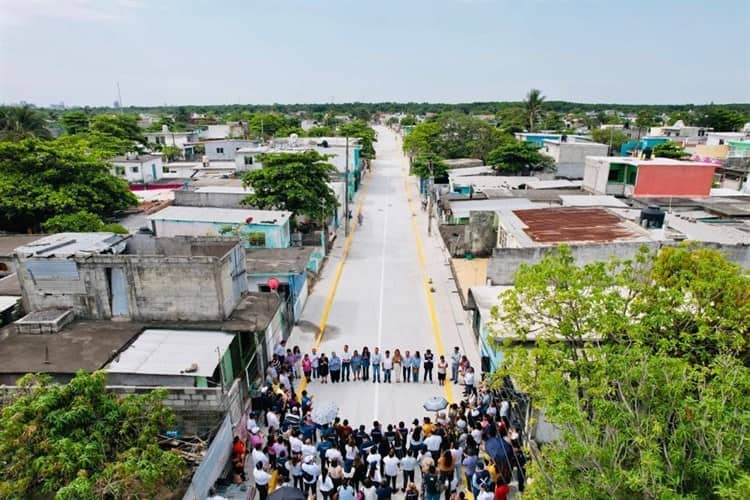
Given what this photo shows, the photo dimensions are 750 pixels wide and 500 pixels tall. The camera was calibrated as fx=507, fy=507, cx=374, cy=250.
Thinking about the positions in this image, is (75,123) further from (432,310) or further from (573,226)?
(573,226)

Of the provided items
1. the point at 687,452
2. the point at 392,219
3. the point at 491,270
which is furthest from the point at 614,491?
the point at 392,219

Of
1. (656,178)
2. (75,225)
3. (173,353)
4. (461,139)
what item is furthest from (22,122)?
(656,178)

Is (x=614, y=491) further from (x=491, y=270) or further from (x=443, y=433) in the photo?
(x=491, y=270)

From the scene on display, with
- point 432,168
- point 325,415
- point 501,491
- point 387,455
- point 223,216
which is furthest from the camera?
point 432,168

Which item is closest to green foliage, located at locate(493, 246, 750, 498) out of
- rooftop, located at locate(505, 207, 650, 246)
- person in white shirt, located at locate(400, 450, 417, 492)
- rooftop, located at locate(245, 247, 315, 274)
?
person in white shirt, located at locate(400, 450, 417, 492)

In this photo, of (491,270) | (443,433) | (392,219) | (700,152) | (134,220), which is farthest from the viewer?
(700,152)

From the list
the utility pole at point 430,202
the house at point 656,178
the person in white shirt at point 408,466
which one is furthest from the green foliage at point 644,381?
the utility pole at point 430,202
